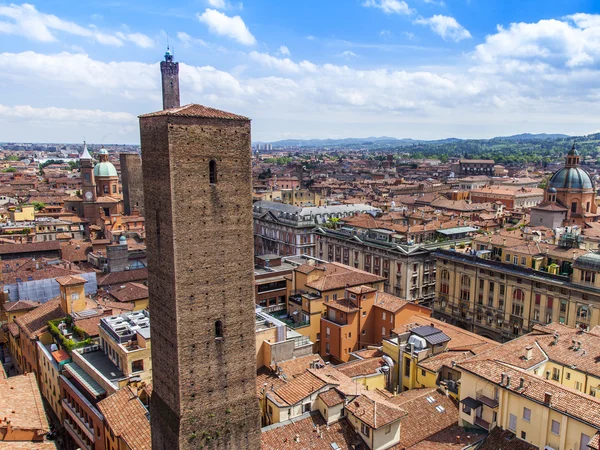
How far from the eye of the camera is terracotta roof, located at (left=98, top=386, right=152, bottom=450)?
2886 cm

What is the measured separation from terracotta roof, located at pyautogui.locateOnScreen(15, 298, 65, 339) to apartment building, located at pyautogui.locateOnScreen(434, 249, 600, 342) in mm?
42355

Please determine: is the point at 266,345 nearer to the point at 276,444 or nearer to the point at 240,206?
the point at 276,444

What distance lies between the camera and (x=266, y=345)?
123ft

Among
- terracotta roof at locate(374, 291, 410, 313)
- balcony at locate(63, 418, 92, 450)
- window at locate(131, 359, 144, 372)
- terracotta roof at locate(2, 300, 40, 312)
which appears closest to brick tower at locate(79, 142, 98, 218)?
terracotta roof at locate(2, 300, 40, 312)

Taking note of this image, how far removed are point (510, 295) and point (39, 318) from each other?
46.4 meters

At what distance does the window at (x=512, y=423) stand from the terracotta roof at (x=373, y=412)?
220 inches

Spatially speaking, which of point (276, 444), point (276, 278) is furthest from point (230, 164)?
point (276, 278)

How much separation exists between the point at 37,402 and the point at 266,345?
15026 mm

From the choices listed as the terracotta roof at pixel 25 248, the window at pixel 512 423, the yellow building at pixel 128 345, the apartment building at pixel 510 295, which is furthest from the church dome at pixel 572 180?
the terracotta roof at pixel 25 248

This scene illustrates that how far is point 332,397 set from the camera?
3006 cm

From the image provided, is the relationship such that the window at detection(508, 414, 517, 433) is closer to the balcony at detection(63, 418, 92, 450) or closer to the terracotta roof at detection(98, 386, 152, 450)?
the terracotta roof at detection(98, 386, 152, 450)

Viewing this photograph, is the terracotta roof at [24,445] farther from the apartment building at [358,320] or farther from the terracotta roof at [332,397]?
the apartment building at [358,320]

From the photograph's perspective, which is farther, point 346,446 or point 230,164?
point 346,446

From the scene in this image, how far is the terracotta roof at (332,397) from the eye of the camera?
2965 centimetres
